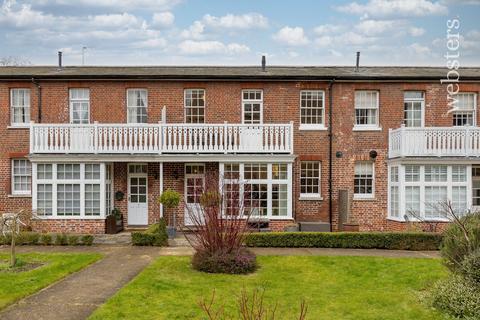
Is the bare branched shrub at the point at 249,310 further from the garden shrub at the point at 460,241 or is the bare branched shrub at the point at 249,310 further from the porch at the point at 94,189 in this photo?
the porch at the point at 94,189

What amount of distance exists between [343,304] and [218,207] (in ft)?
15.0

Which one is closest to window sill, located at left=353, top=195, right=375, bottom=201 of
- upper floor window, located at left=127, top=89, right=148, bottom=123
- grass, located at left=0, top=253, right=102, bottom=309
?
upper floor window, located at left=127, top=89, right=148, bottom=123

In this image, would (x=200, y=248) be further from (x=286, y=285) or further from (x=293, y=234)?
(x=293, y=234)

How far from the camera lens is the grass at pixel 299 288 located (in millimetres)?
9016

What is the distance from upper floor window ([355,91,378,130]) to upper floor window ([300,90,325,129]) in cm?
166

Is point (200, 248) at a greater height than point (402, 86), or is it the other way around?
point (402, 86)

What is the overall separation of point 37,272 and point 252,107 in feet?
39.9

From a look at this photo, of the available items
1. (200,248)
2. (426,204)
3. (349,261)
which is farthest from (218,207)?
(426,204)

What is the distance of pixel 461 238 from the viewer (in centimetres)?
1026

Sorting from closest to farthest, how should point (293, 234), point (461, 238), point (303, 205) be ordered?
point (461, 238), point (293, 234), point (303, 205)

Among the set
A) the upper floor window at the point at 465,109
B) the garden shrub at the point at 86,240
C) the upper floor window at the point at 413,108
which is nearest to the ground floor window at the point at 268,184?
the garden shrub at the point at 86,240

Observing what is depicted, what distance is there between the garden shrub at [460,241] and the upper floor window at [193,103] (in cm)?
→ 1305

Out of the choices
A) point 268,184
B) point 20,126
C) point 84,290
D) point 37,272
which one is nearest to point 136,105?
point 20,126

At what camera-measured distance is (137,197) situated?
20.9 meters
